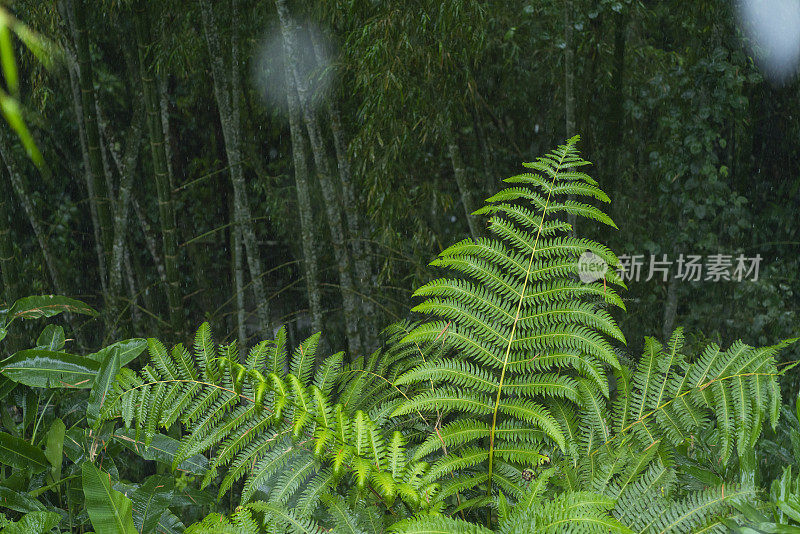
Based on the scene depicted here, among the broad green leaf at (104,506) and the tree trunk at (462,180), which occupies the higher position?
the tree trunk at (462,180)

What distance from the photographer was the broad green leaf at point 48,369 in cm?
109

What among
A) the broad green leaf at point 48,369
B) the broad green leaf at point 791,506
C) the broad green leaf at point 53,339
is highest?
the broad green leaf at point 53,339

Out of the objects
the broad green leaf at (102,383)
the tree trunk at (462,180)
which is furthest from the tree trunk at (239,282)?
the broad green leaf at (102,383)

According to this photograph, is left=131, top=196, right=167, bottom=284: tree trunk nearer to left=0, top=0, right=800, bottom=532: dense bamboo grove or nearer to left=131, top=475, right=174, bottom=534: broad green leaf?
left=0, top=0, right=800, bottom=532: dense bamboo grove

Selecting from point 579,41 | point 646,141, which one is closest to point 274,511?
point 579,41

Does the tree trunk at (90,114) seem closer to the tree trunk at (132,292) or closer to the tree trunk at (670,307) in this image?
the tree trunk at (132,292)

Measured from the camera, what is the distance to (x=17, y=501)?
983mm

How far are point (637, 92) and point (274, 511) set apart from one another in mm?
2144

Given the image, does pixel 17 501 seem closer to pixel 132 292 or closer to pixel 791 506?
pixel 791 506

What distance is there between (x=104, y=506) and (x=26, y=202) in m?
1.83

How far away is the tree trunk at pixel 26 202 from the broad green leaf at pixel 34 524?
1649 mm

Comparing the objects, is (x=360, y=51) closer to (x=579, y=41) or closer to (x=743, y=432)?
(x=579, y=41)

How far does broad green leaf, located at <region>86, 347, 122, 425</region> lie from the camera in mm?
1039

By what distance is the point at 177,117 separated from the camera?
2611mm
